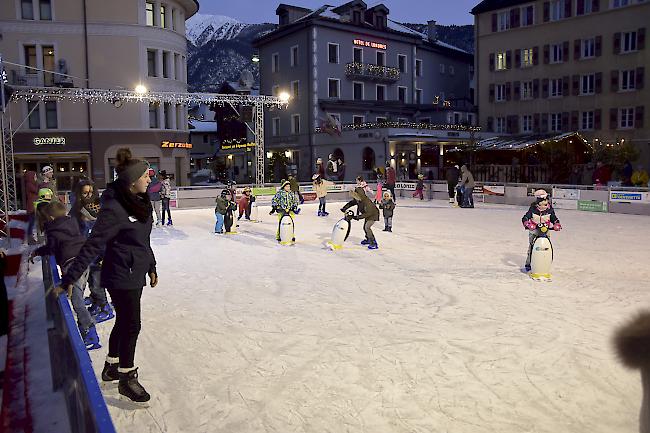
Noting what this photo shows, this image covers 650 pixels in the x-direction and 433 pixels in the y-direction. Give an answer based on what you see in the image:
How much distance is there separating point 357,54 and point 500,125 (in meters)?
12.3

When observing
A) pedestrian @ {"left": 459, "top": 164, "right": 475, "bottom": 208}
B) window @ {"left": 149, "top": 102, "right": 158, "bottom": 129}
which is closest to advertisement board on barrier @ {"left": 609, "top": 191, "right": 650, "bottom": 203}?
pedestrian @ {"left": 459, "top": 164, "right": 475, "bottom": 208}

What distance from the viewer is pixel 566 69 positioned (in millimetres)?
36656

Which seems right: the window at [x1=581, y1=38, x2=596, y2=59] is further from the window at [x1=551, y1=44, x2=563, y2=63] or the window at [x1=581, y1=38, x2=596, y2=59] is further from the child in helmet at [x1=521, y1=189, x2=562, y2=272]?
the child in helmet at [x1=521, y1=189, x2=562, y2=272]

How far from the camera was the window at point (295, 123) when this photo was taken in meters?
41.9

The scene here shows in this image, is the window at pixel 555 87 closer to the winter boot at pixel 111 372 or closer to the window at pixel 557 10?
the window at pixel 557 10

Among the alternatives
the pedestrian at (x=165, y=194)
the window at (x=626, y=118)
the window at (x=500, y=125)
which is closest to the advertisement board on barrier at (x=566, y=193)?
the window at (x=626, y=118)

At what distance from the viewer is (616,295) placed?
873 centimetres

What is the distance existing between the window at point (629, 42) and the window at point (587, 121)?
4.25m

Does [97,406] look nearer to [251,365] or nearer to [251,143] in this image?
[251,365]

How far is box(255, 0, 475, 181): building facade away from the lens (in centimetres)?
3762

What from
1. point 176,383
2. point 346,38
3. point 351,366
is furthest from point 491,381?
point 346,38

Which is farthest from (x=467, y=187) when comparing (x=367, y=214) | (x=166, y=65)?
(x=166, y=65)

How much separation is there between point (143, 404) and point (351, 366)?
2.15 m

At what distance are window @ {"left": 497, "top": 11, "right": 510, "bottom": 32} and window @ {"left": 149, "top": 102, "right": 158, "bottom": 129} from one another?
2544cm
